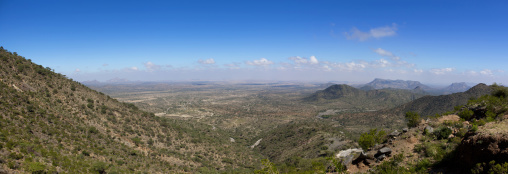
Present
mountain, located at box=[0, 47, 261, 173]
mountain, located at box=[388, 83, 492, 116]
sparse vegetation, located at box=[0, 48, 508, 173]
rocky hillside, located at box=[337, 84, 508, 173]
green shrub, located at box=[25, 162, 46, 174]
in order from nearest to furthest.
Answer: rocky hillside, located at box=[337, 84, 508, 173], sparse vegetation, located at box=[0, 48, 508, 173], green shrub, located at box=[25, 162, 46, 174], mountain, located at box=[0, 47, 261, 173], mountain, located at box=[388, 83, 492, 116]

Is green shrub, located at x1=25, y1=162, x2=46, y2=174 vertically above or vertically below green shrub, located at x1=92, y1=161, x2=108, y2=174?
above

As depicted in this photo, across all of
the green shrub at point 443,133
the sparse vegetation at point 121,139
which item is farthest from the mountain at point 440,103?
the green shrub at point 443,133

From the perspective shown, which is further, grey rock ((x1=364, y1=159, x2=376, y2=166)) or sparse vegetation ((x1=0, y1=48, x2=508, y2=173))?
grey rock ((x1=364, y1=159, x2=376, y2=166))

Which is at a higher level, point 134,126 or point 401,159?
point 401,159

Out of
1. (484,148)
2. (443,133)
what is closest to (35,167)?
(484,148)

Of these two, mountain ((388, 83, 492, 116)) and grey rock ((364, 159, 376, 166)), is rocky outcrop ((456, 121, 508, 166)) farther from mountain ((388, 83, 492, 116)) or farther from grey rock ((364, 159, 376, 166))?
mountain ((388, 83, 492, 116))

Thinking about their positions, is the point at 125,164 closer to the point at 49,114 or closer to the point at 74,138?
the point at 74,138

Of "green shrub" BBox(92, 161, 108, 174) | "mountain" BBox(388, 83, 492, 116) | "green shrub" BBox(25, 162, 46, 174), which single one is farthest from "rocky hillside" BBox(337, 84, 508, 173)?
"mountain" BBox(388, 83, 492, 116)

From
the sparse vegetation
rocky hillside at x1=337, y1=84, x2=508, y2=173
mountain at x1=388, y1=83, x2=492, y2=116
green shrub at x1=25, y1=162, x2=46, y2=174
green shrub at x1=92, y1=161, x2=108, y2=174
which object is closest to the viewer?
rocky hillside at x1=337, y1=84, x2=508, y2=173

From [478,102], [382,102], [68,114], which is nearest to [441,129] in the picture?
[478,102]

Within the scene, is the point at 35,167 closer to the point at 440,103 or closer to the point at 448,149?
the point at 448,149
